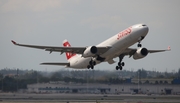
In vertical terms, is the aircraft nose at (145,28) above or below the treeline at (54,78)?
above

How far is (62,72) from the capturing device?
93688mm

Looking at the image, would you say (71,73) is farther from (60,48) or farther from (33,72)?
(60,48)

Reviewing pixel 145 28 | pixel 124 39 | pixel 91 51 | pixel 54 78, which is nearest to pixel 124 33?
pixel 124 39

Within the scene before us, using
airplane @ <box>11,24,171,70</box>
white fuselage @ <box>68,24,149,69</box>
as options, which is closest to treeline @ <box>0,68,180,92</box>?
airplane @ <box>11,24,171,70</box>

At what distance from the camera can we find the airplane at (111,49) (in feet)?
208

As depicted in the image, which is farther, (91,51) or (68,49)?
(68,49)

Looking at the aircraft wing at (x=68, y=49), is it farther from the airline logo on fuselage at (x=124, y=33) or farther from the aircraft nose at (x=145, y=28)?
the aircraft nose at (x=145, y=28)

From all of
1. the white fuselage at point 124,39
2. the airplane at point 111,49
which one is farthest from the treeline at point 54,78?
the white fuselage at point 124,39

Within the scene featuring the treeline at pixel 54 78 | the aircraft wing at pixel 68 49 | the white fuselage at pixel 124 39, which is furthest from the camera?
the treeline at pixel 54 78

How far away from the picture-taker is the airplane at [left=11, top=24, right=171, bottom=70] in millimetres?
63531

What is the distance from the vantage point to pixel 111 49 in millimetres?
65188

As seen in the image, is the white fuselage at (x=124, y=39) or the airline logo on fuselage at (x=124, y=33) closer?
→ the white fuselage at (x=124, y=39)

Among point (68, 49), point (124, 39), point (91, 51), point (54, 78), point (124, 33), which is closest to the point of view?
point (124, 39)

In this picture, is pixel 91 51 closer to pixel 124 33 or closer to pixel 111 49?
pixel 111 49
